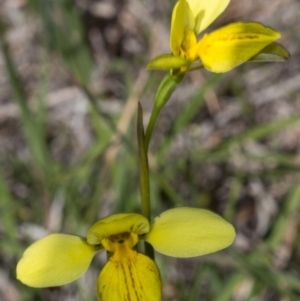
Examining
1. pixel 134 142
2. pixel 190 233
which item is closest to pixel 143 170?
pixel 190 233

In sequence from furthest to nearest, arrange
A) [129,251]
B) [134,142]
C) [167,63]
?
1. [134,142]
2. [129,251]
3. [167,63]

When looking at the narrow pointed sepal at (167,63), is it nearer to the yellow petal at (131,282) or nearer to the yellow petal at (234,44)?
the yellow petal at (234,44)

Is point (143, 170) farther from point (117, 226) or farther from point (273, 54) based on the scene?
point (273, 54)

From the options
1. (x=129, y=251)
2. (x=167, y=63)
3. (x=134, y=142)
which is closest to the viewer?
(x=167, y=63)

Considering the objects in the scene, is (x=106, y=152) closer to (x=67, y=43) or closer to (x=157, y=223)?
(x=67, y=43)

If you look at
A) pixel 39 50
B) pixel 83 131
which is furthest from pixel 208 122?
pixel 39 50

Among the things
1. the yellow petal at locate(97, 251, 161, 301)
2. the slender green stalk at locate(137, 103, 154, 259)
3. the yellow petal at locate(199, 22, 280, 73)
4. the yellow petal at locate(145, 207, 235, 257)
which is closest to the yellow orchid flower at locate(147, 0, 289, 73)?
the yellow petal at locate(199, 22, 280, 73)

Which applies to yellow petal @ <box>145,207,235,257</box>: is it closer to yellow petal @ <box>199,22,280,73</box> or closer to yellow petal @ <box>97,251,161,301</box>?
yellow petal @ <box>97,251,161,301</box>
